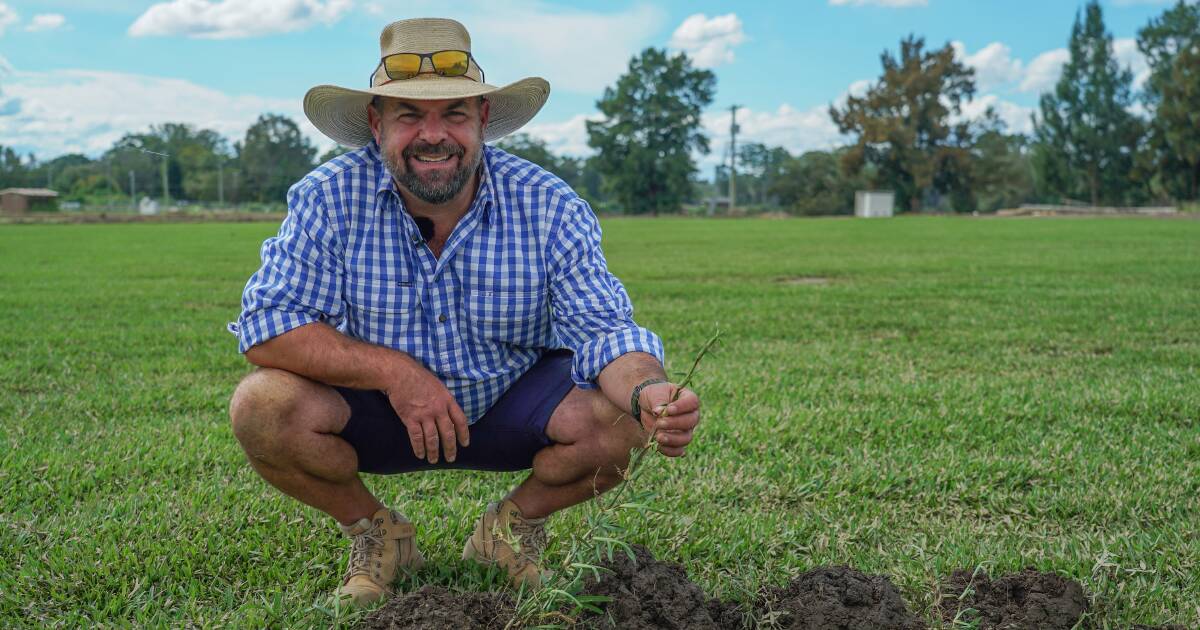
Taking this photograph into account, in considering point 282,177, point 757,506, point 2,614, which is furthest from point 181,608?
point 282,177

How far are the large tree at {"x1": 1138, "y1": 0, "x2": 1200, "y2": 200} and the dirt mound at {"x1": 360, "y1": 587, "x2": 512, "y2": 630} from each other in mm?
61105

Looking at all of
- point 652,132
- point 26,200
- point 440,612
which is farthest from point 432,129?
point 652,132

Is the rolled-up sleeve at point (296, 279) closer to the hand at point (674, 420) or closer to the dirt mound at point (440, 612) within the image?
the dirt mound at point (440, 612)

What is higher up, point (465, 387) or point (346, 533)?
point (465, 387)

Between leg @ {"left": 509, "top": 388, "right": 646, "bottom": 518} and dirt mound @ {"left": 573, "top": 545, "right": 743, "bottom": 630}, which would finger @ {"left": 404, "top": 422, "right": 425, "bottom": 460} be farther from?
dirt mound @ {"left": 573, "top": 545, "right": 743, "bottom": 630}

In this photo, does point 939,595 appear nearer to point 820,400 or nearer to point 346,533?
point 346,533

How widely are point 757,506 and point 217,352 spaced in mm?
4698

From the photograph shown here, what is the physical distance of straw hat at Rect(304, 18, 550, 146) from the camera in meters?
2.88

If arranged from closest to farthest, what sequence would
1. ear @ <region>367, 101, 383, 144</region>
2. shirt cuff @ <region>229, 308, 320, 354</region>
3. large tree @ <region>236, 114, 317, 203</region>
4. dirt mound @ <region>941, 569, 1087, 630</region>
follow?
dirt mound @ <region>941, 569, 1087, 630</region> < shirt cuff @ <region>229, 308, 320, 354</region> < ear @ <region>367, 101, 383, 144</region> < large tree @ <region>236, 114, 317, 203</region>

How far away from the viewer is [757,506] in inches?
142

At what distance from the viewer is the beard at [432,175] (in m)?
2.91

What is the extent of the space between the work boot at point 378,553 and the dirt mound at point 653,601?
2.36 feet

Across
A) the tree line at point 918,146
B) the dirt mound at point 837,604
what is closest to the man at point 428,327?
the dirt mound at point 837,604

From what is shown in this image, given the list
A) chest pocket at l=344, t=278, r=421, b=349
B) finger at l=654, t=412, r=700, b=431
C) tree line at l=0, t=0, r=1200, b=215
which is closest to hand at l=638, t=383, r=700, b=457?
finger at l=654, t=412, r=700, b=431
